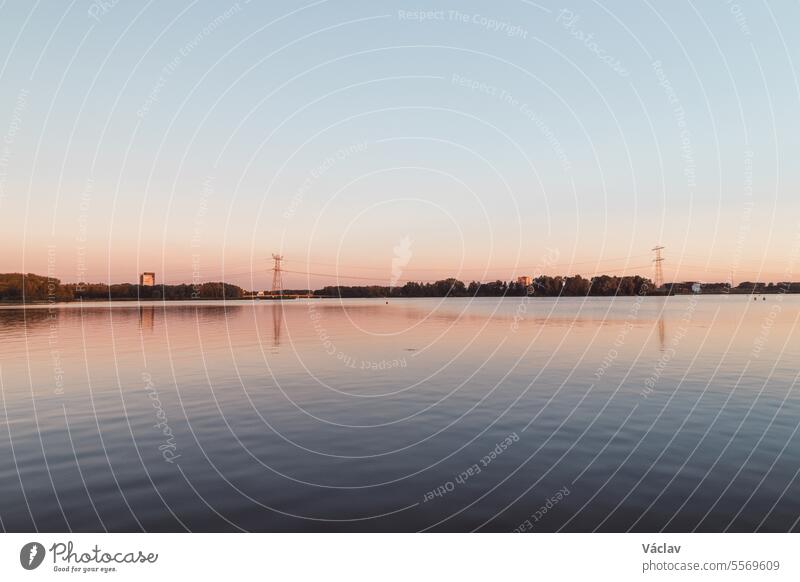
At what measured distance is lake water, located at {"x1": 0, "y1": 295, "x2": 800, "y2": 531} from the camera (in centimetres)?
1330

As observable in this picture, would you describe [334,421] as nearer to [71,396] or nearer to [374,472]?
[374,472]

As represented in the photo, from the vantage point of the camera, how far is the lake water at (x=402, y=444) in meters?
13.3

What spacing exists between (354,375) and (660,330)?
4826 centimetres

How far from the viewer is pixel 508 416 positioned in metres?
24.0

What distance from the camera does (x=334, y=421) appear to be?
23359mm

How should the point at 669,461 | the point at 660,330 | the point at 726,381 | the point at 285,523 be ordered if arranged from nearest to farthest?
the point at 285,523 → the point at 669,461 → the point at 726,381 → the point at 660,330

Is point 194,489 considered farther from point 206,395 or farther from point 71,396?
point 71,396

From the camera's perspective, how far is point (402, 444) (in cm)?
1973

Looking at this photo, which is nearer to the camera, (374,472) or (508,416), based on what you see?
(374,472)

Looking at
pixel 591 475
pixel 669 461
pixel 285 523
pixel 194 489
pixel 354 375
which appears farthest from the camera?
pixel 354 375

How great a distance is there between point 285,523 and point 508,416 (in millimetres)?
13570
